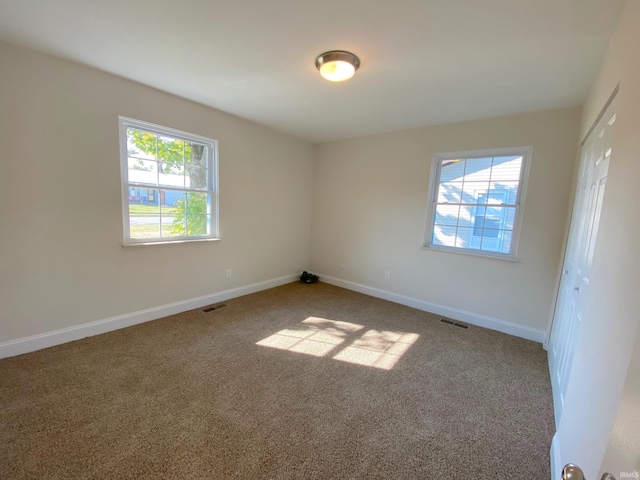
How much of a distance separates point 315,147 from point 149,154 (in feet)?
8.94

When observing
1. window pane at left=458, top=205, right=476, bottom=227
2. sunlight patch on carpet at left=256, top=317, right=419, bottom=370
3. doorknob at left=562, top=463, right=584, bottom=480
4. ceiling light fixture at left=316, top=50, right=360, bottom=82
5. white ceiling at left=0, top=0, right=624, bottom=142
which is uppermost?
white ceiling at left=0, top=0, right=624, bottom=142

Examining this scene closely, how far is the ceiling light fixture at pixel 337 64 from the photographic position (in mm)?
2021

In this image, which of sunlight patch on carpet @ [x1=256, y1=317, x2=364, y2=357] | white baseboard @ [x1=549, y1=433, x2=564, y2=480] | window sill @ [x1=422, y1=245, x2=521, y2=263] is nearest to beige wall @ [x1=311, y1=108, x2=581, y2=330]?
window sill @ [x1=422, y1=245, x2=521, y2=263]

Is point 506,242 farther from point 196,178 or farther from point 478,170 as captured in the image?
point 196,178

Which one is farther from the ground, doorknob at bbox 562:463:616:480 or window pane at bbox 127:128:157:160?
window pane at bbox 127:128:157:160

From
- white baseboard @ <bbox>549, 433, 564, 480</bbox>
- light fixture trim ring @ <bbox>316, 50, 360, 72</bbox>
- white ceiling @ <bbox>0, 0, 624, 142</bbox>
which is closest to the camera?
white baseboard @ <bbox>549, 433, 564, 480</bbox>

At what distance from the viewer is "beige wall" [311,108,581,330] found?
2.91 metres

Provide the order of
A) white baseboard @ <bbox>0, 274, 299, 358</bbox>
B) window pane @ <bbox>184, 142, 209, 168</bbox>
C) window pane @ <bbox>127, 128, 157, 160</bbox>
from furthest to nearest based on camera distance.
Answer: window pane @ <bbox>184, 142, 209, 168</bbox>
window pane @ <bbox>127, 128, 157, 160</bbox>
white baseboard @ <bbox>0, 274, 299, 358</bbox>

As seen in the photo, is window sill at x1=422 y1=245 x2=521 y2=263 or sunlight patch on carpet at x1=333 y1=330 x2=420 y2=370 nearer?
sunlight patch on carpet at x1=333 y1=330 x2=420 y2=370

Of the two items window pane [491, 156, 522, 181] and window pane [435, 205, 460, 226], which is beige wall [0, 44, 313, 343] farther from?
window pane [491, 156, 522, 181]

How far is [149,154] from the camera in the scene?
2984mm

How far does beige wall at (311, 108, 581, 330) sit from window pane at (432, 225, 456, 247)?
0.17 m

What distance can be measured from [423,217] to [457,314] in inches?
53.5

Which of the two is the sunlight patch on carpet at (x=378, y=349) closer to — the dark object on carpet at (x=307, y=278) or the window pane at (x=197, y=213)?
the dark object on carpet at (x=307, y=278)
